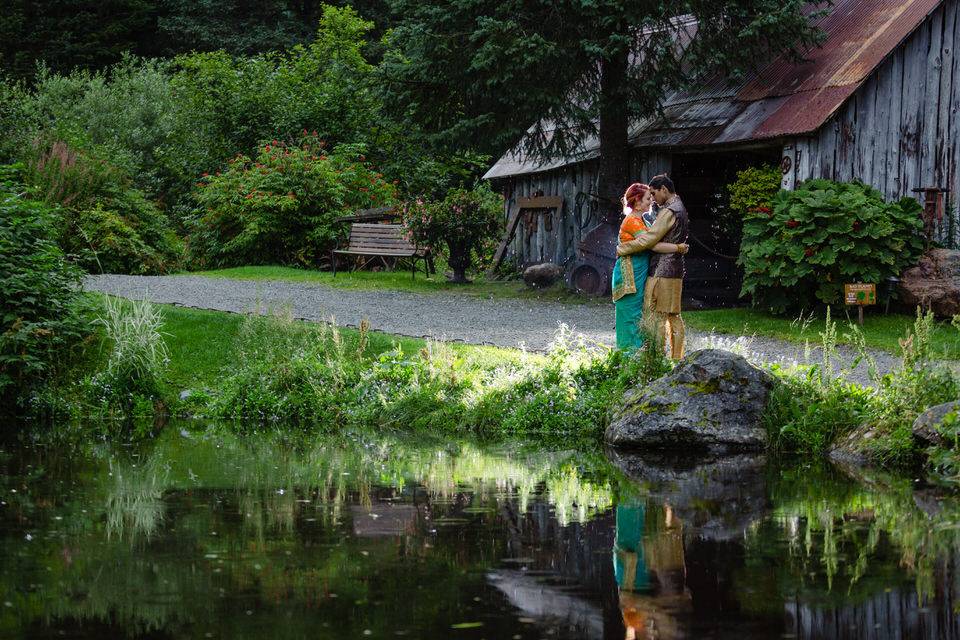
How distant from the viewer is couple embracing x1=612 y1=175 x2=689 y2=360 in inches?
445

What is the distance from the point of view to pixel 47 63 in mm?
42750

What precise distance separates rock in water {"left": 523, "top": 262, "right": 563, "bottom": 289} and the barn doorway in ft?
8.53

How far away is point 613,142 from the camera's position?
20.6 metres

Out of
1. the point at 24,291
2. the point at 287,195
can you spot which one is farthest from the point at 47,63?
the point at 24,291

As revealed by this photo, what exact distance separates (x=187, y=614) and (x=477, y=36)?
530 inches

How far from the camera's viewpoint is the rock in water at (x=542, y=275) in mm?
22328

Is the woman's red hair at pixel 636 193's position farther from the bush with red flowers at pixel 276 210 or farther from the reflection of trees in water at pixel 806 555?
the bush with red flowers at pixel 276 210

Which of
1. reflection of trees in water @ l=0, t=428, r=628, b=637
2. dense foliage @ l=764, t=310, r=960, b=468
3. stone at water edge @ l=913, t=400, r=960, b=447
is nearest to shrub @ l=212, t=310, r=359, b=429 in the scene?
reflection of trees in water @ l=0, t=428, r=628, b=637

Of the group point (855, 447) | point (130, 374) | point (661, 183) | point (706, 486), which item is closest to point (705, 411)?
point (855, 447)

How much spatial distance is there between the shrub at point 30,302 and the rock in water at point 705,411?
6.17 m

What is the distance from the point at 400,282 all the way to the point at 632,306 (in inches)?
496

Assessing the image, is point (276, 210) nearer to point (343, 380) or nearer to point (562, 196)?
point (562, 196)

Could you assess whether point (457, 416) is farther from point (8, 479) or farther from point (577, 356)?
point (8, 479)

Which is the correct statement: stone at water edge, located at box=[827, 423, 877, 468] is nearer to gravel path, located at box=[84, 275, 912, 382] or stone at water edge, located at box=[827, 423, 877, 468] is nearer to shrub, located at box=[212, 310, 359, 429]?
gravel path, located at box=[84, 275, 912, 382]
